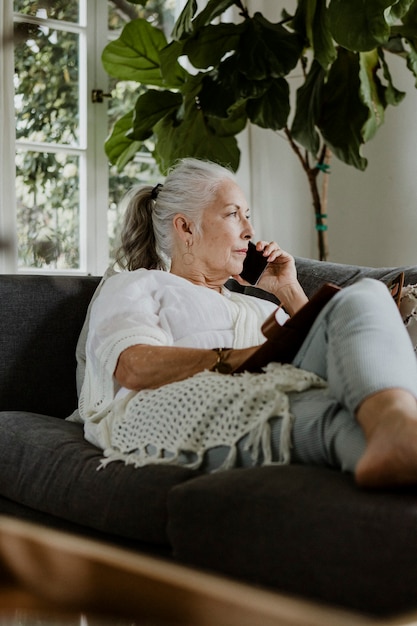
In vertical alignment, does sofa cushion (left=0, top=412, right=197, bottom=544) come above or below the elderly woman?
below

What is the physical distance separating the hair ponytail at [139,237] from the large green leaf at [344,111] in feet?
3.75

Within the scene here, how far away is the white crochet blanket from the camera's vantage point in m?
1.55

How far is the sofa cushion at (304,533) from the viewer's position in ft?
3.96

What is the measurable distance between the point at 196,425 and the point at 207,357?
0.85 feet

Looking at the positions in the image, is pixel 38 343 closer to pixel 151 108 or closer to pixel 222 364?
pixel 222 364

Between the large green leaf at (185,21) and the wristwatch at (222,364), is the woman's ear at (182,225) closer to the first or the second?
the wristwatch at (222,364)

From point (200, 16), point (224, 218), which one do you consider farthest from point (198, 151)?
point (224, 218)

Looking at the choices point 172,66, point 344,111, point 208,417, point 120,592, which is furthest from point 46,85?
point 120,592

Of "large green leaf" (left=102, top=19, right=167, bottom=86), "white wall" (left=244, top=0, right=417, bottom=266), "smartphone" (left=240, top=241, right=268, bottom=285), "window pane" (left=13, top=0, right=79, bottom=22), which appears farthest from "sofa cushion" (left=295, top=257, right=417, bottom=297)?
"window pane" (left=13, top=0, right=79, bottom=22)

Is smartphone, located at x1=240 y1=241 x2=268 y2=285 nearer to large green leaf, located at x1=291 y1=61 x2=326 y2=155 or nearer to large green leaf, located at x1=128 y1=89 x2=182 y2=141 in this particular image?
large green leaf, located at x1=291 y1=61 x2=326 y2=155

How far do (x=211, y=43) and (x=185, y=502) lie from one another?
7.86ft

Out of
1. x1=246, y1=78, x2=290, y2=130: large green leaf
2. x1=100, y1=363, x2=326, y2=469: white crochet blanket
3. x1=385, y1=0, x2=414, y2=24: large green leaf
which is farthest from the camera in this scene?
x1=246, y1=78, x2=290, y2=130: large green leaf

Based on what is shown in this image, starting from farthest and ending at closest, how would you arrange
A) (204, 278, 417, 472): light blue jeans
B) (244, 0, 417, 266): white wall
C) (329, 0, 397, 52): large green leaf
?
(244, 0, 417, 266): white wall → (329, 0, 397, 52): large green leaf → (204, 278, 417, 472): light blue jeans

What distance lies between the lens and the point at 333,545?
4.07 ft
